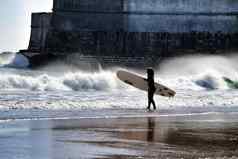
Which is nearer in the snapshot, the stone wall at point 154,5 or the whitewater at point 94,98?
the whitewater at point 94,98

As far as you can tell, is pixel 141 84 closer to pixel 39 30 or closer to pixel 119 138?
pixel 119 138

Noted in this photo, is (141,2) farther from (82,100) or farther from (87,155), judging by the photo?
(87,155)

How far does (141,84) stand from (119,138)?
1258 cm

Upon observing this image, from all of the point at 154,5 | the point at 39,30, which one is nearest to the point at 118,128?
the point at 154,5

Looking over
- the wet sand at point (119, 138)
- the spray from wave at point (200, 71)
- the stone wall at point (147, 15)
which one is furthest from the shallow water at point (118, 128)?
the stone wall at point (147, 15)

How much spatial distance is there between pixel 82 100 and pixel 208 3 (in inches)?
1341

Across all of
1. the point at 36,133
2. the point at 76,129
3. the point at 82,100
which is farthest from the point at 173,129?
the point at 82,100

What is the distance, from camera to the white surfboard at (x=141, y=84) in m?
23.4

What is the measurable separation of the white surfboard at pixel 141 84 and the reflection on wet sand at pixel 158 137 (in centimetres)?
690

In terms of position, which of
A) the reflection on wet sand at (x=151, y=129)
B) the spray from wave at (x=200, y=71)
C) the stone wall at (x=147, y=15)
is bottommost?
the spray from wave at (x=200, y=71)

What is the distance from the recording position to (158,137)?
1273cm

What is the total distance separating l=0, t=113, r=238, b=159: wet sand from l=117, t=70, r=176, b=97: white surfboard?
693 cm

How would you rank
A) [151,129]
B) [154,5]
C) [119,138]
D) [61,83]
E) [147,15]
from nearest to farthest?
[119,138], [151,129], [61,83], [154,5], [147,15]

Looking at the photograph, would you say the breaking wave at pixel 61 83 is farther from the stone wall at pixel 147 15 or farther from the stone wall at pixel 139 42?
the stone wall at pixel 139 42
